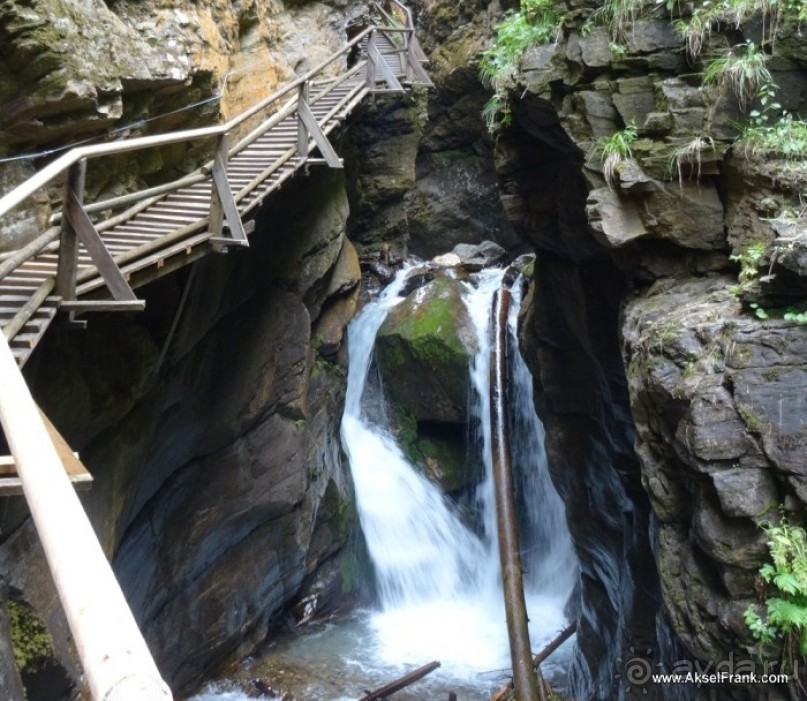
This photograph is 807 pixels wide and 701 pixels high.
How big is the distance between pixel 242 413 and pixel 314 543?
3.86 metres

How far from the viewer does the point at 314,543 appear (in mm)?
12375

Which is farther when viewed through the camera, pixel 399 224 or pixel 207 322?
pixel 399 224

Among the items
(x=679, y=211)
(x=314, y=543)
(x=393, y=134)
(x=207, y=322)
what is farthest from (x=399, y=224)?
(x=679, y=211)

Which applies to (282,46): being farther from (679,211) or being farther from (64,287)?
(64,287)

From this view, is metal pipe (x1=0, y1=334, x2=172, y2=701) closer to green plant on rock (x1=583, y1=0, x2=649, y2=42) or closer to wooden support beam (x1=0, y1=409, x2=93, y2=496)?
wooden support beam (x1=0, y1=409, x2=93, y2=496)

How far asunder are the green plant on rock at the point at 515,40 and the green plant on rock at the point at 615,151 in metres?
1.78

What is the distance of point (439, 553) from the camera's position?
1384 centimetres

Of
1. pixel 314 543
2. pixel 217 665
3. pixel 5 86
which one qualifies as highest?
pixel 5 86

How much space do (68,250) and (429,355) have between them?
1029cm

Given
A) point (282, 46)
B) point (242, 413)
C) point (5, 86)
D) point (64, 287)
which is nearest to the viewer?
point (64, 287)

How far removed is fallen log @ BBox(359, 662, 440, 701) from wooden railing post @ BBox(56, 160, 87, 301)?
7.37 metres

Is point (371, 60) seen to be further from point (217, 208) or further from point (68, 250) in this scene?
point (68, 250)

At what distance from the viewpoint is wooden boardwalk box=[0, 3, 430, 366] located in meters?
4.30

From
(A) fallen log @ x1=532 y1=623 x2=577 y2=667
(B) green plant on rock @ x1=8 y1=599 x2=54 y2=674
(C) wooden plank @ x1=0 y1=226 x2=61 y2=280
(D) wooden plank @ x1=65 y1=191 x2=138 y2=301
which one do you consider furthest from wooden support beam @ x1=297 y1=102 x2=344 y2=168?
(A) fallen log @ x1=532 y1=623 x2=577 y2=667
